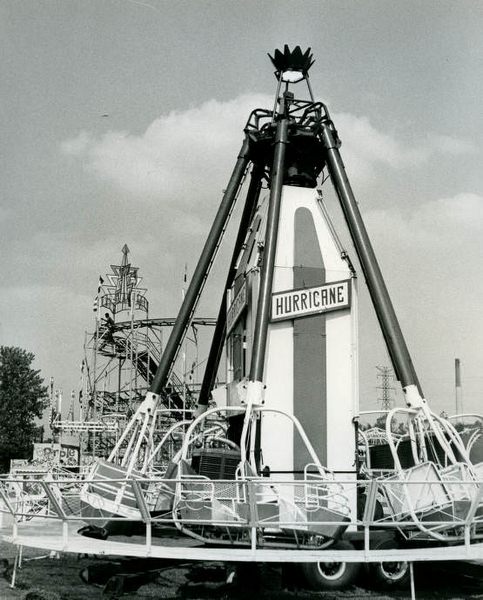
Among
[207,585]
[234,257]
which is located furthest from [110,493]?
[234,257]

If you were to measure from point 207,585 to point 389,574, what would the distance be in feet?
10.9

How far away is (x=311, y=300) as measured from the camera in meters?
15.5

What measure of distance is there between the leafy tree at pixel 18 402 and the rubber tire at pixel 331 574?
4941 cm

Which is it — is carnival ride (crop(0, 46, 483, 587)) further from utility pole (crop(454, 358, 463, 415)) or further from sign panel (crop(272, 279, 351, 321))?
utility pole (crop(454, 358, 463, 415))

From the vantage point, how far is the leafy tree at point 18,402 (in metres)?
59.0

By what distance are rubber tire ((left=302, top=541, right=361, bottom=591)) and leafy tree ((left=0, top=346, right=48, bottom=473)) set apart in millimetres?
49406

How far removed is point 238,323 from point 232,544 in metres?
7.01

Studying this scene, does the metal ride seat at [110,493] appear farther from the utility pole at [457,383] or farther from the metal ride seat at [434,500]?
the utility pole at [457,383]

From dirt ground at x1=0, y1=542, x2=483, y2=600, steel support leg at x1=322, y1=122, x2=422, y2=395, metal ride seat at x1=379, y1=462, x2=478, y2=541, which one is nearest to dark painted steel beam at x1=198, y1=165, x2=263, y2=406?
steel support leg at x1=322, y1=122, x2=422, y2=395

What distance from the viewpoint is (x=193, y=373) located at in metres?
46.3

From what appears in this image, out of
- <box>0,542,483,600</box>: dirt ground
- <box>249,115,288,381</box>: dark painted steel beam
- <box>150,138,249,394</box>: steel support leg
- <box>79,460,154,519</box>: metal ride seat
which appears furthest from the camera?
<box>150,138,249,394</box>: steel support leg

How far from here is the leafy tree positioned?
193 ft

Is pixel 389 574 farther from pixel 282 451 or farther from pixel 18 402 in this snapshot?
pixel 18 402

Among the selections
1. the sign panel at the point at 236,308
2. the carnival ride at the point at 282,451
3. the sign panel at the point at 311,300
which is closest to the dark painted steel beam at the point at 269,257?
the carnival ride at the point at 282,451
